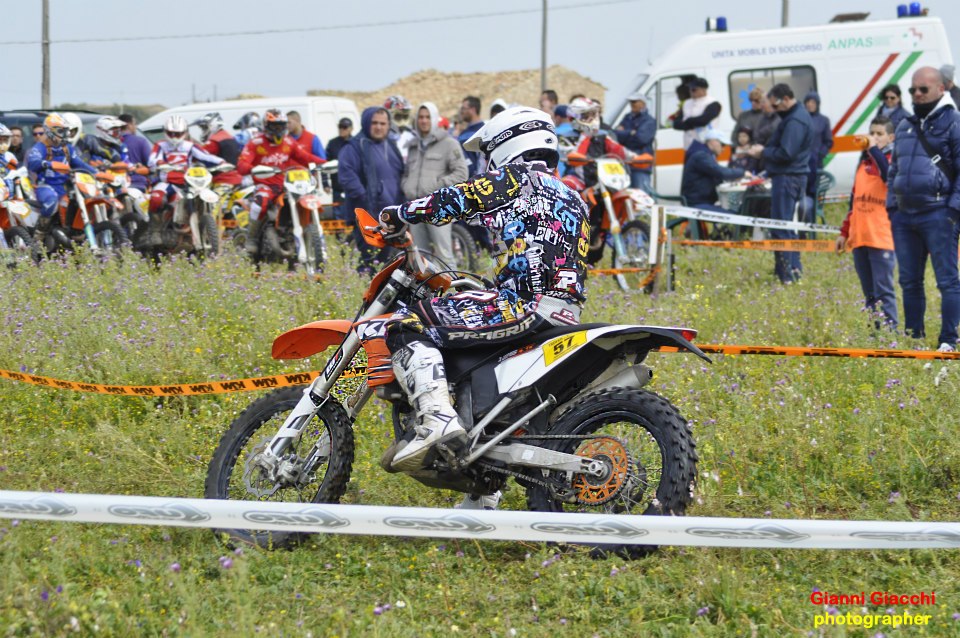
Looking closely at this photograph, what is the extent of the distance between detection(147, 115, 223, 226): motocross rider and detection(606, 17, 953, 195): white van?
6.58 metres

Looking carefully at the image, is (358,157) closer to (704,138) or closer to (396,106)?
(396,106)

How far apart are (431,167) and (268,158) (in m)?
2.59

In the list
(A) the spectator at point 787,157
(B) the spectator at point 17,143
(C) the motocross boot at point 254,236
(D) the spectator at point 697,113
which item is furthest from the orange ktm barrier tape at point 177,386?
(B) the spectator at point 17,143

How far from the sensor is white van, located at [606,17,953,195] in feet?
57.2

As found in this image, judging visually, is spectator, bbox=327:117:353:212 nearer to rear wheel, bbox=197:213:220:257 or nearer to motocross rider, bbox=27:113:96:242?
rear wheel, bbox=197:213:220:257

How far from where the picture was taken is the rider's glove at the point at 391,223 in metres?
4.89

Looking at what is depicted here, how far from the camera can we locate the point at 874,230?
9.16 metres

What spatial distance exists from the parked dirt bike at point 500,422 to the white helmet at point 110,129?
11734 mm

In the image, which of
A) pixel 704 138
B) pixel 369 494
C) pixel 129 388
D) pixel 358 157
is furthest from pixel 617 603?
pixel 704 138

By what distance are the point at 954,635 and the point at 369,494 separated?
2.76 m

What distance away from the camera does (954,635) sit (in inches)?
155

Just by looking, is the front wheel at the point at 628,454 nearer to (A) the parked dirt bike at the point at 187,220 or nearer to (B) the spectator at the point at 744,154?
(A) the parked dirt bike at the point at 187,220

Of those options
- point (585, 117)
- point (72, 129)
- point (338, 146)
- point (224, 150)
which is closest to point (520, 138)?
point (585, 117)

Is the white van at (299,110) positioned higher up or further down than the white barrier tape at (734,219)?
higher up
